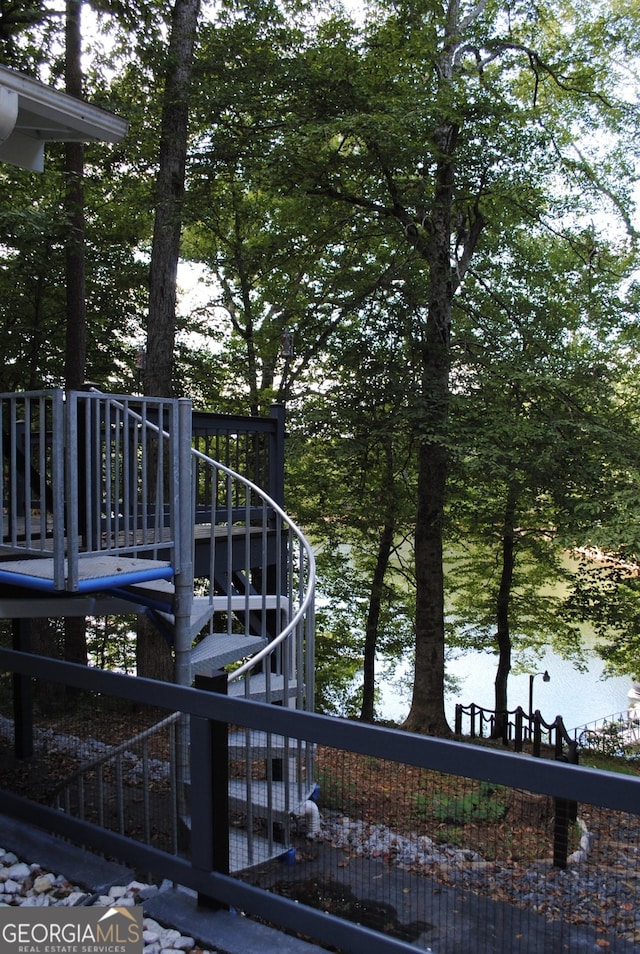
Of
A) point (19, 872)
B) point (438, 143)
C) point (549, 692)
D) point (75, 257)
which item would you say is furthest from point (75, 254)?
point (549, 692)

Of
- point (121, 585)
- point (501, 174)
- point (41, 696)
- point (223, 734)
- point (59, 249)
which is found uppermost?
point (501, 174)

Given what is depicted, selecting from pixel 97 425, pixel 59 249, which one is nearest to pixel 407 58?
pixel 59 249

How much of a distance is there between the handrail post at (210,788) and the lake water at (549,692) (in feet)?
59.4

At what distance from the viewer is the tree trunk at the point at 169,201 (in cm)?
914

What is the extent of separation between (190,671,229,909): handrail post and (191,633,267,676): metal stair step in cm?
209

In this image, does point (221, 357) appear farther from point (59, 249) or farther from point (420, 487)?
point (420, 487)

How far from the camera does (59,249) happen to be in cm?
1058

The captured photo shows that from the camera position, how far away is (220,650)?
16.5 ft

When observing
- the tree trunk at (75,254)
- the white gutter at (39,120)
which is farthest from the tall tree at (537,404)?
the white gutter at (39,120)

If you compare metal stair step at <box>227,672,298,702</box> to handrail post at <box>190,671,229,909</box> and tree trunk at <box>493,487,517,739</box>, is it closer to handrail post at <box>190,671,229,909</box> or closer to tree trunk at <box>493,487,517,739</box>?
handrail post at <box>190,671,229,909</box>

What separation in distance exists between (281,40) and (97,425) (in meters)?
8.39

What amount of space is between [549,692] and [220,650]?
72.3 feet

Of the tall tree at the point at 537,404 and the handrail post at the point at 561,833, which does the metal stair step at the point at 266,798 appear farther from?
the tall tree at the point at 537,404

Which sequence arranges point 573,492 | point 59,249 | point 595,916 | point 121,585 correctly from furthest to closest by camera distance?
point 59,249 → point 573,492 → point 121,585 → point 595,916
